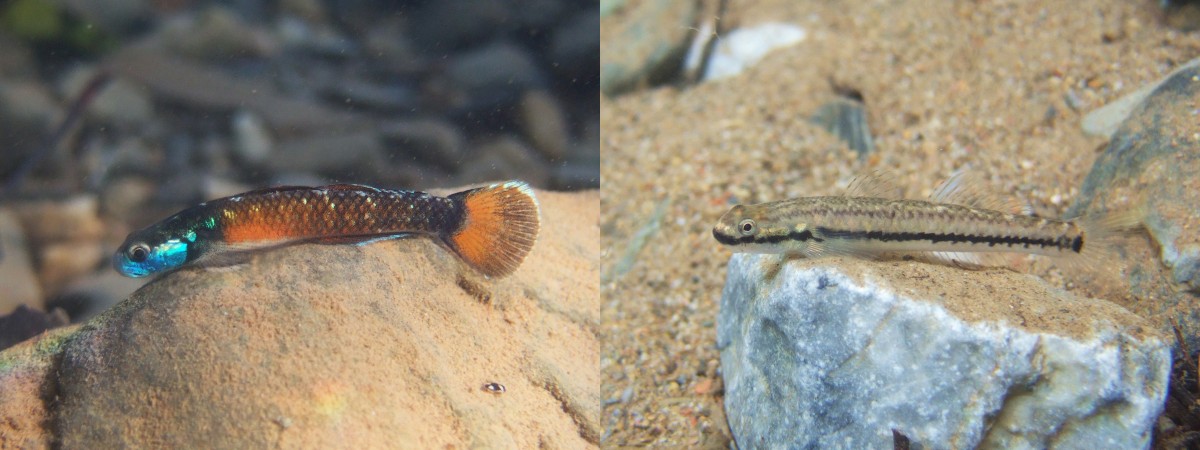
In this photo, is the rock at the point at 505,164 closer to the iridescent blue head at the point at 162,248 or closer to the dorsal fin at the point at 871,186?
the iridescent blue head at the point at 162,248

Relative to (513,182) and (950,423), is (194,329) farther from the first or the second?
(950,423)

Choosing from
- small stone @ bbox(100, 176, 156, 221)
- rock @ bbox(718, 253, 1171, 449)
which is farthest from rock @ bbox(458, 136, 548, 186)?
small stone @ bbox(100, 176, 156, 221)

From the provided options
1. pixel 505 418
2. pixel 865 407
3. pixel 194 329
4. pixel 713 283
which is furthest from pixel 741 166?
pixel 194 329

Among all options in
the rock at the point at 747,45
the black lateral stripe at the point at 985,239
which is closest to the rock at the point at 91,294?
the black lateral stripe at the point at 985,239

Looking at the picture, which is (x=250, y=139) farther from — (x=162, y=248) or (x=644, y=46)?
(x=644, y=46)

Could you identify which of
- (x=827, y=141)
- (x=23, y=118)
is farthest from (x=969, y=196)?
(x=23, y=118)
